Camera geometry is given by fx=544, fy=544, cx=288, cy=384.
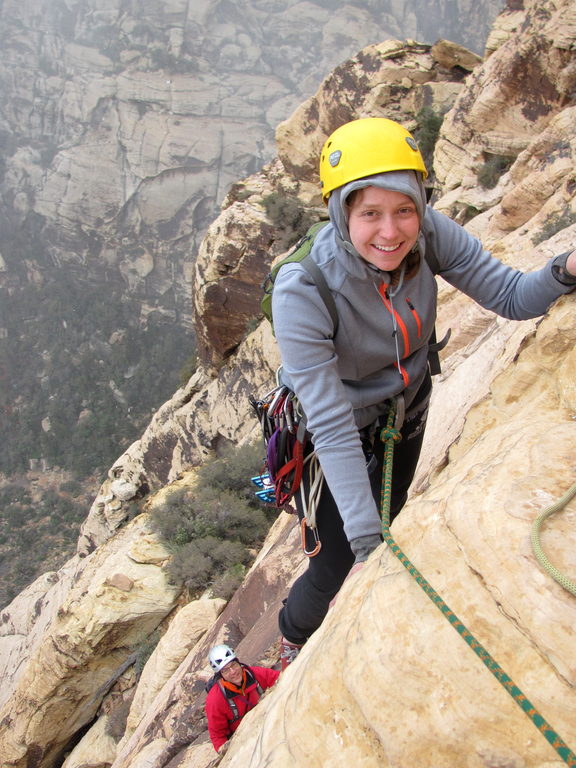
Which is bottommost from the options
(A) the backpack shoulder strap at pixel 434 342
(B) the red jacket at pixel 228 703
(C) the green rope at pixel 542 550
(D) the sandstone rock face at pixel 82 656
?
(D) the sandstone rock face at pixel 82 656

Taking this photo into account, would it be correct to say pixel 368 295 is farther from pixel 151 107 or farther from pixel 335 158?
pixel 151 107

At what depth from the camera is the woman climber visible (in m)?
1.70

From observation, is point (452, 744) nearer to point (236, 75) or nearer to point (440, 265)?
point (440, 265)

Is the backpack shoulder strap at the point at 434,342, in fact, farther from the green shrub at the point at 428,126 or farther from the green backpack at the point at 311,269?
the green shrub at the point at 428,126

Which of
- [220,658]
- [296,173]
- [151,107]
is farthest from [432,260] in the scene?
[151,107]

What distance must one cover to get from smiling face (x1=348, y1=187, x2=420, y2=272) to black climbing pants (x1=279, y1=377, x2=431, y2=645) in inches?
33.9

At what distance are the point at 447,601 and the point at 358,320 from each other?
0.95 metres

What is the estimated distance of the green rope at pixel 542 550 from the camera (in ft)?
4.19

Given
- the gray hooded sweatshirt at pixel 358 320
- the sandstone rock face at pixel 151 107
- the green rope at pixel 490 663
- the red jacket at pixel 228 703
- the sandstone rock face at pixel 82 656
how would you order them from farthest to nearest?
the sandstone rock face at pixel 151 107, the sandstone rock face at pixel 82 656, the red jacket at pixel 228 703, the gray hooded sweatshirt at pixel 358 320, the green rope at pixel 490 663

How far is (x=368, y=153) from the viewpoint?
1651 millimetres

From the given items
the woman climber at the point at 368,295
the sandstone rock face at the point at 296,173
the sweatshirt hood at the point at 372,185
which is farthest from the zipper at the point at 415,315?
the sandstone rock face at the point at 296,173

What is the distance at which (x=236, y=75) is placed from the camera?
216 feet

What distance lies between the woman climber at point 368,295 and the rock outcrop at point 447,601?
0.18 meters

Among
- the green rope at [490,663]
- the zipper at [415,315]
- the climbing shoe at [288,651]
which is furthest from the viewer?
the climbing shoe at [288,651]
